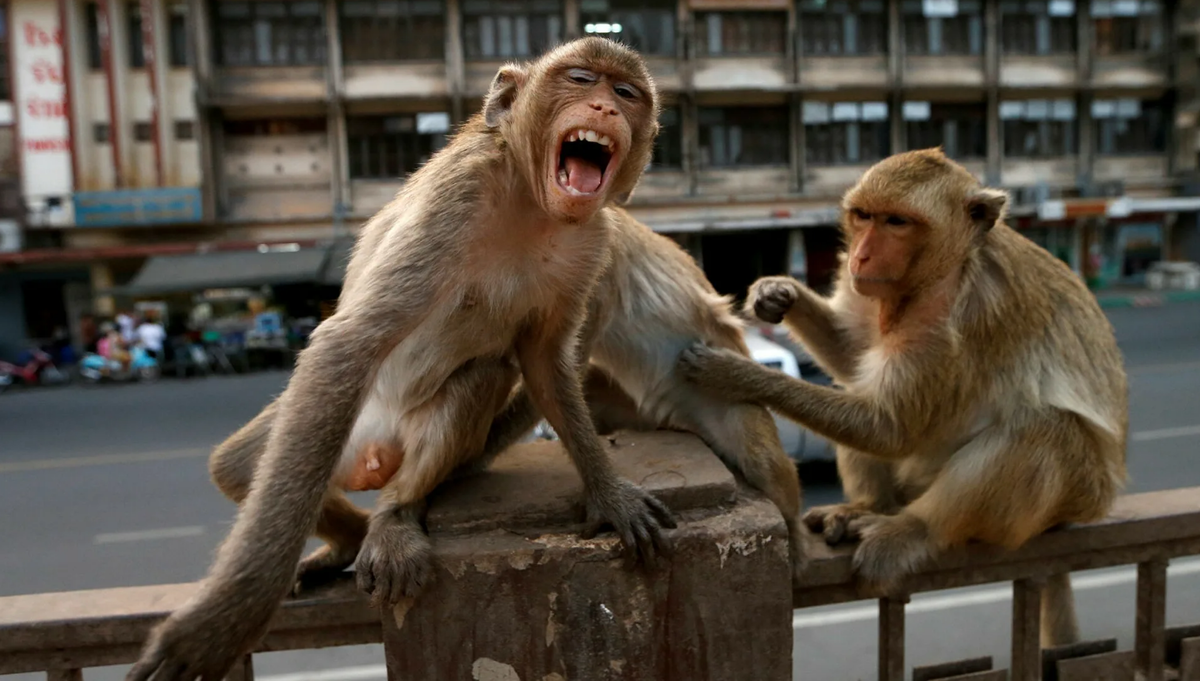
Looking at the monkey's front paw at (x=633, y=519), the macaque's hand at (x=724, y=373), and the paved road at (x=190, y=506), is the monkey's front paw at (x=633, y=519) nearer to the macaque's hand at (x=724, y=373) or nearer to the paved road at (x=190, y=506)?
the macaque's hand at (x=724, y=373)

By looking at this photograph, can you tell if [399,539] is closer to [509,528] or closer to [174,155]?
[509,528]

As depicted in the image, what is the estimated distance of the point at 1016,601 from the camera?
2.32 meters

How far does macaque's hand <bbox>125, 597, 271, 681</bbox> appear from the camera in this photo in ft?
5.47

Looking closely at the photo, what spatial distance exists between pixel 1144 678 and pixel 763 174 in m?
19.6

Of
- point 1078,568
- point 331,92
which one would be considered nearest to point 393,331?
point 1078,568

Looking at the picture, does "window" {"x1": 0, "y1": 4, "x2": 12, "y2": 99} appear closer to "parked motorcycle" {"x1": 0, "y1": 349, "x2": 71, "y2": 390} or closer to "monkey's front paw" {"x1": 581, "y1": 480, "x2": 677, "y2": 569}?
"parked motorcycle" {"x1": 0, "y1": 349, "x2": 71, "y2": 390}

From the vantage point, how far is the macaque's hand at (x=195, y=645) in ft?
5.47

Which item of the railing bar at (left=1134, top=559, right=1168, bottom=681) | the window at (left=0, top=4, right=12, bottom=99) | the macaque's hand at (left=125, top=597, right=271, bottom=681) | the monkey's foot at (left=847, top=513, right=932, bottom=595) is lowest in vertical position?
the railing bar at (left=1134, top=559, right=1168, bottom=681)

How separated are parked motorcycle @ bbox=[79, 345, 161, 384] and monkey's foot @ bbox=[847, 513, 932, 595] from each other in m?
16.1

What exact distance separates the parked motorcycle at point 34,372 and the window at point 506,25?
1054 cm

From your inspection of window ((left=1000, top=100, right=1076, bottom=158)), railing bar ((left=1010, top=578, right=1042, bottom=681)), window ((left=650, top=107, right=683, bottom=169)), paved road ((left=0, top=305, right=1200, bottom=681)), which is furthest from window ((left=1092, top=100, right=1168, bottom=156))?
railing bar ((left=1010, top=578, right=1042, bottom=681))

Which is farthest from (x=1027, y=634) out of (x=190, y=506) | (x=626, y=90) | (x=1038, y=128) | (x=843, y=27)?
(x=1038, y=128)

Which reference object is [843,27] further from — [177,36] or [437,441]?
[437,441]

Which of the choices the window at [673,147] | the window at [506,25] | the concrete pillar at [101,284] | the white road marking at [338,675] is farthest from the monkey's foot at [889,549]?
the concrete pillar at [101,284]
